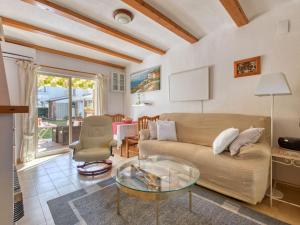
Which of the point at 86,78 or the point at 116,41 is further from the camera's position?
the point at 86,78

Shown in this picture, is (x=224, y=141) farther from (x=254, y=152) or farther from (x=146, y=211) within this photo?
(x=146, y=211)

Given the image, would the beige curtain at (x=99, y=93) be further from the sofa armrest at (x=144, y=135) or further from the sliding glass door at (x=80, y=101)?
the sofa armrest at (x=144, y=135)

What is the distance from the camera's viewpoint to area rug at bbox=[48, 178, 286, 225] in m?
1.54

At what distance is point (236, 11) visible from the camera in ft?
7.27

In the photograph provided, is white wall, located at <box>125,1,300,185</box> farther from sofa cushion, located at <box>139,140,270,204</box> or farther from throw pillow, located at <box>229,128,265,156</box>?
sofa cushion, located at <box>139,140,270,204</box>

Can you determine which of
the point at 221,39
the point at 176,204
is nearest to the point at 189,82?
the point at 221,39

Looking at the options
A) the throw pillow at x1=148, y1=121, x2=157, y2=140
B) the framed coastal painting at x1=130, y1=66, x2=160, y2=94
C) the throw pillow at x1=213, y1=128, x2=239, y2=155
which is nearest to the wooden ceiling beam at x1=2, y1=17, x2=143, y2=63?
the framed coastal painting at x1=130, y1=66, x2=160, y2=94

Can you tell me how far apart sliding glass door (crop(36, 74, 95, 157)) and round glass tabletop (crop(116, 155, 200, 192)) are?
2768mm

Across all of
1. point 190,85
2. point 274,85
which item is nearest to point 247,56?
point 274,85

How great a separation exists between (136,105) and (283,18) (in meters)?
3.38

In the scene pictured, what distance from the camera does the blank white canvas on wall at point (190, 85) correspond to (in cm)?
314

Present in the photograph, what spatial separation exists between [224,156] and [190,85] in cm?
175

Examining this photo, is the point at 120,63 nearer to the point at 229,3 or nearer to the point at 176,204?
the point at 229,3

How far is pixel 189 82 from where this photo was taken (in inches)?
133
